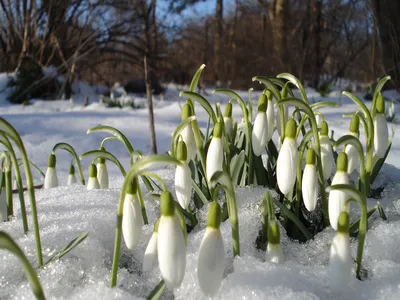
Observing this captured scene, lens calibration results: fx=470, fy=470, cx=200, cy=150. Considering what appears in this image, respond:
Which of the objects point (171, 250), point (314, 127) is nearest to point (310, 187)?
point (314, 127)

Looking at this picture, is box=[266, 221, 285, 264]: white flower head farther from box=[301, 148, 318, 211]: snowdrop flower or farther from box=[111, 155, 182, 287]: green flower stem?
box=[111, 155, 182, 287]: green flower stem

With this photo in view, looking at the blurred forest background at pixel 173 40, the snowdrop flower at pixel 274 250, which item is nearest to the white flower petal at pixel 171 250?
the snowdrop flower at pixel 274 250

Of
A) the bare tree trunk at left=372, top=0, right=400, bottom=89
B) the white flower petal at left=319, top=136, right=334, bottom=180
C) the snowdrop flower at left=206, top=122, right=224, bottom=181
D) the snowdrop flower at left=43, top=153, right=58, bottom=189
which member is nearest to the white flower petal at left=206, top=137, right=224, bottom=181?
the snowdrop flower at left=206, top=122, right=224, bottom=181

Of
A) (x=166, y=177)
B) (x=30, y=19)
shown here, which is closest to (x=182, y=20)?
(x=30, y=19)

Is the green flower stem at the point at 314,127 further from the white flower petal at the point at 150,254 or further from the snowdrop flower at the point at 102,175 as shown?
the snowdrop flower at the point at 102,175

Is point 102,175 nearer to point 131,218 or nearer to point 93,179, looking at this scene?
point 93,179

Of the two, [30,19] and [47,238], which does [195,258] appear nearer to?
[47,238]
